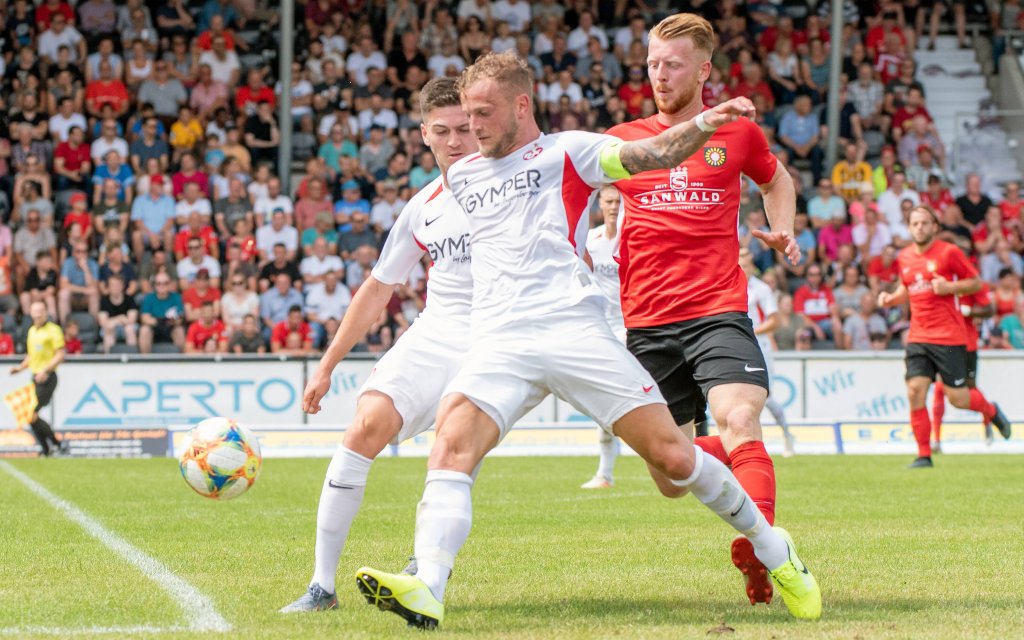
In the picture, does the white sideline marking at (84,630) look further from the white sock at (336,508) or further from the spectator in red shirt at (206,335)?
the spectator in red shirt at (206,335)

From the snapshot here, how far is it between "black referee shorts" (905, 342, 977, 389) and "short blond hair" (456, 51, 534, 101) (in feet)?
34.7

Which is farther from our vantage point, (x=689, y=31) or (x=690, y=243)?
(x=690, y=243)

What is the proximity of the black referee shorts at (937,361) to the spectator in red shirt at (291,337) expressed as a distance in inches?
350

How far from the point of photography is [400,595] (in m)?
5.36

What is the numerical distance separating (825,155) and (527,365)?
20.9 meters

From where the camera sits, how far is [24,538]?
9039 millimetres

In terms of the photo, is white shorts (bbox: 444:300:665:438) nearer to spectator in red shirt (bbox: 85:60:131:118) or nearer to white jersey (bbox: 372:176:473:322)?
white jersey (bbox: 372:176:473:322)

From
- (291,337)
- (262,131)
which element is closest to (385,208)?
(262,131)

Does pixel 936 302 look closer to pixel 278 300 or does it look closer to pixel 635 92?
pixel 278 300

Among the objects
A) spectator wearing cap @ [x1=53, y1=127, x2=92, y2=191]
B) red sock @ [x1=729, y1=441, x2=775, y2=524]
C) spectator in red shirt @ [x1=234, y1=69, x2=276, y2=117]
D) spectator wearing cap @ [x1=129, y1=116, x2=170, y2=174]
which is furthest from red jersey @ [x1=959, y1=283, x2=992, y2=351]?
spectator wearing cap @ [x1=53, y1=127, x2=92, y2=191]

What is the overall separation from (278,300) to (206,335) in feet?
4.28

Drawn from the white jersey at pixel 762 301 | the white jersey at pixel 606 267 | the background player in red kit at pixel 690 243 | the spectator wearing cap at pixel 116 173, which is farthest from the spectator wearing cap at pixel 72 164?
the background player in red kit at pixel 690 243

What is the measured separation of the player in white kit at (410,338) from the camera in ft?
20.6

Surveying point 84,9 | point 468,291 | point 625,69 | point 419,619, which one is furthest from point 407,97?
point 419,619
